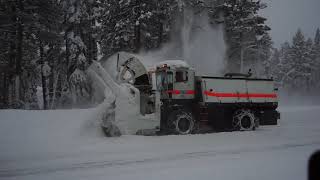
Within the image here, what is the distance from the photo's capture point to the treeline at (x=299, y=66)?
7281 cm

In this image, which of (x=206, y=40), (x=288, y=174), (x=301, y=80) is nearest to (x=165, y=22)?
(x=206, y=40)

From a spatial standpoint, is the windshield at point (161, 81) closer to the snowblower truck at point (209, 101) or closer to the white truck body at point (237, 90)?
the snowblower truck at point (209, 101)

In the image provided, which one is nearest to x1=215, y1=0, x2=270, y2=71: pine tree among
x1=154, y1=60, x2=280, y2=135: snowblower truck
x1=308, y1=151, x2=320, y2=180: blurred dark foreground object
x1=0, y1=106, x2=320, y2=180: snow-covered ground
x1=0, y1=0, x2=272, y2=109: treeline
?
x1=0, y1=0, x2=272, y2=109: treeline

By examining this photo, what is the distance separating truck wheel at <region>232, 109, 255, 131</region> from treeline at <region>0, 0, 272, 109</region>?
10.9 metres

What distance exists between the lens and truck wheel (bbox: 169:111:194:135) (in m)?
16.3

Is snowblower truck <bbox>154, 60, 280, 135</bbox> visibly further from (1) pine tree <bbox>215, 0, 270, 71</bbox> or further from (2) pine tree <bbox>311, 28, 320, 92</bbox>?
(2) pine tree <bbox>311, 28, 320, 92</bbox>

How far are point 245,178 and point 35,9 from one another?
25.2 metres

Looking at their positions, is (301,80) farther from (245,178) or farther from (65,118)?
(245,178)

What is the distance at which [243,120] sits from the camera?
59.1 ft

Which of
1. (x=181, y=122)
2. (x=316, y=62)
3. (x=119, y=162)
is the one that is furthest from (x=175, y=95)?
(x=316, y=62)

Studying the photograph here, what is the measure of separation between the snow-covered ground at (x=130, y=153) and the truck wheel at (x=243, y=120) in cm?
217

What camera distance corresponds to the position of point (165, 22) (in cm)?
3253

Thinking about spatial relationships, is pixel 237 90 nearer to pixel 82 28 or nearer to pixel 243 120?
pixel 243 120

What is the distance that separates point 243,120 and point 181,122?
3.42 metres
